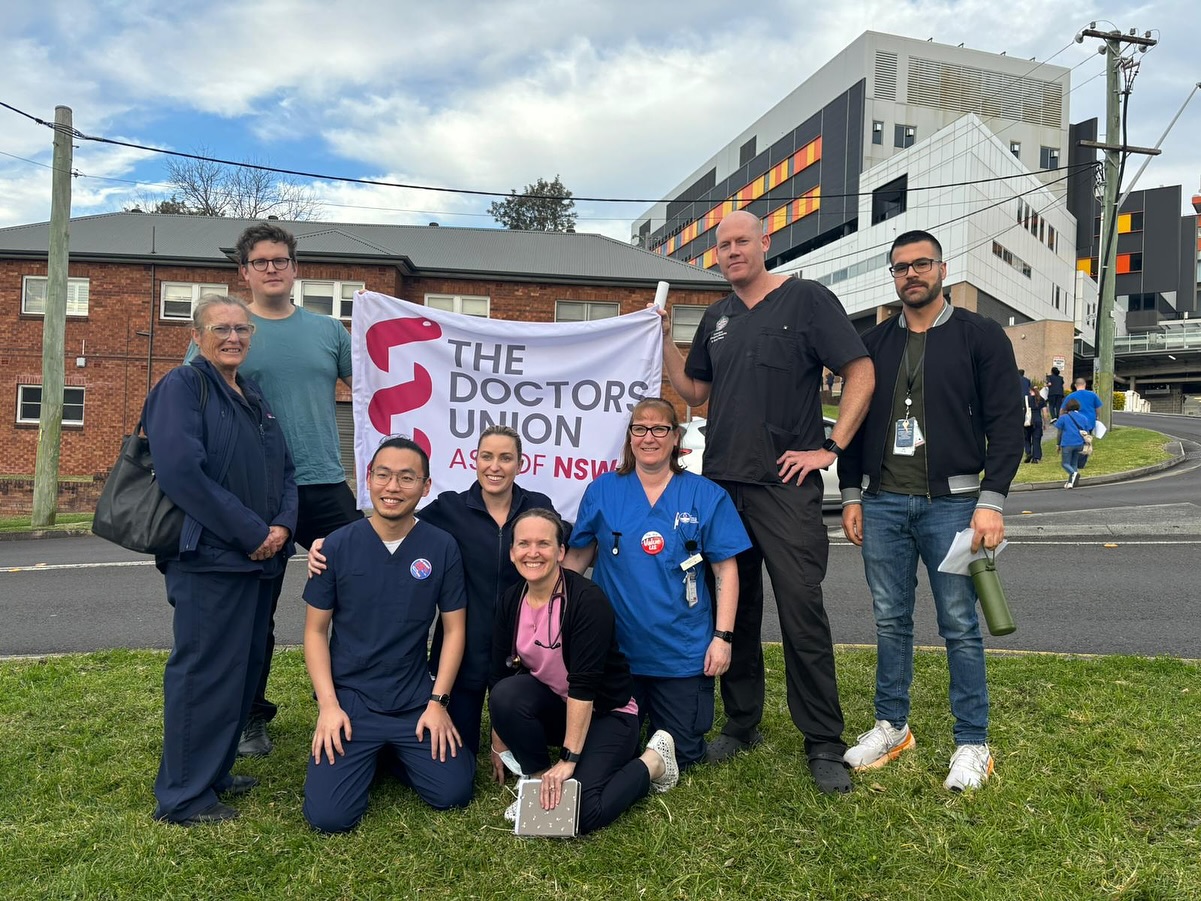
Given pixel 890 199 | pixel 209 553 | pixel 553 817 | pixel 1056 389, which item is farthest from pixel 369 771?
pixel 890 199

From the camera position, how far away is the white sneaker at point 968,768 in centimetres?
339

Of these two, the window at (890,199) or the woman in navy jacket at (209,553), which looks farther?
the window at (890,199)

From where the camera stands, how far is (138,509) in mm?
3201

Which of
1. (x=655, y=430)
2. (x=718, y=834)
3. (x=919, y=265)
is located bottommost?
(x=718, y=834)

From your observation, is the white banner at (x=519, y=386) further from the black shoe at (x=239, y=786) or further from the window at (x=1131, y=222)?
the window at (x=1131, y=222)

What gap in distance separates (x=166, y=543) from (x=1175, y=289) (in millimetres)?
90256

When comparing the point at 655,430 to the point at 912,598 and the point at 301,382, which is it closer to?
the point at 912,598

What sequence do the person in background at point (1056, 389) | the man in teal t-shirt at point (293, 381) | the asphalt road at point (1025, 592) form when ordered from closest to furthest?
the man in teal t-shirt at point (293, 381) < the asphalt road at point (1025, 592) < the person in background at point (1056, 389)

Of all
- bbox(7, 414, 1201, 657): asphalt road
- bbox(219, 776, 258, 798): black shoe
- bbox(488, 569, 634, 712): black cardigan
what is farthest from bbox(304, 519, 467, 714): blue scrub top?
bbox(7, 414, 1201, 657): asphalt road

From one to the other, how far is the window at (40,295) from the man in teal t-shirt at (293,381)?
980 inches

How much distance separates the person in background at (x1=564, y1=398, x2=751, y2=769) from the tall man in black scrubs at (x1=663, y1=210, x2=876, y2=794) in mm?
157

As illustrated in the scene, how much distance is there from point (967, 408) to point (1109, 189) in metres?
21.8

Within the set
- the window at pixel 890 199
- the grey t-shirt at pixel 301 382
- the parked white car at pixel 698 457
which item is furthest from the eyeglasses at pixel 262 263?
the window at pixel 890 199

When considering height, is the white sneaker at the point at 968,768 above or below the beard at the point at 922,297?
below
